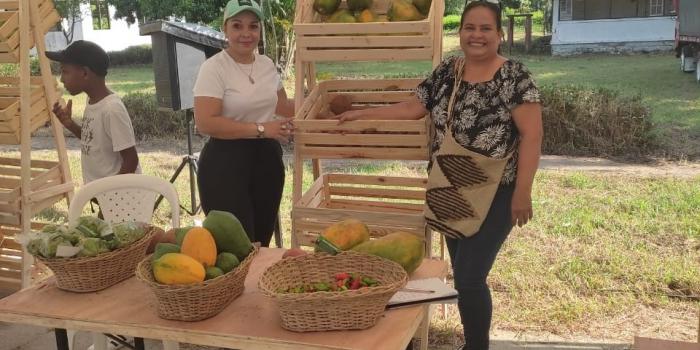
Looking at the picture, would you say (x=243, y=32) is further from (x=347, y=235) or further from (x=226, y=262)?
(x=226, y=262)

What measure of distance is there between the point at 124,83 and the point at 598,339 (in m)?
16.2

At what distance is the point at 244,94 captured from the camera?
306 cm

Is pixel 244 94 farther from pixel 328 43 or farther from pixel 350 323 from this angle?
Result: pixel 350 323

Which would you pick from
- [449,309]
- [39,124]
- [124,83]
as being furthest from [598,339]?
[124,83]

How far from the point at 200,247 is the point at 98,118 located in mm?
1761

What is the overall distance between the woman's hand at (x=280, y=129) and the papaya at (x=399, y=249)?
1.07m

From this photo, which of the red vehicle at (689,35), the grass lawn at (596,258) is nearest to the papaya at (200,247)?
the grass lawn at (596,258)

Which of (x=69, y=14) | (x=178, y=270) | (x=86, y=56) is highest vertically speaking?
(x=69, y=14)

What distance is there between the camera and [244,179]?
318 cm

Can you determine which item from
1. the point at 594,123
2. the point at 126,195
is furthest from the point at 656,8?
the point at 126,195

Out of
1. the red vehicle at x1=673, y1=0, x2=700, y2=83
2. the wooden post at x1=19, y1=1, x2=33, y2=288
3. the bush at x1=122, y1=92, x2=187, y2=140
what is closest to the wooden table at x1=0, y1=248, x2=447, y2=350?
the wooden post at x1=19, y1=1, x2=33, y2=288

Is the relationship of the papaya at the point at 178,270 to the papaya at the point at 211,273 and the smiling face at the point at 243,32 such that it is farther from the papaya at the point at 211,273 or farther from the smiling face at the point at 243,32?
the smiling face at the point at 243,32

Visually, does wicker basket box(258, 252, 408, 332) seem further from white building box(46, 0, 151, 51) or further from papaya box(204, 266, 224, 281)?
white building box(46, 0, 151, 51)

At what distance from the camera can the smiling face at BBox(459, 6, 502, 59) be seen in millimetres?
2627
